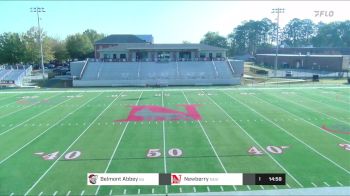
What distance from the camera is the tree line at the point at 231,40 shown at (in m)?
57.3

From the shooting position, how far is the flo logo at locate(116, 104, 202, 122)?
67.8ft

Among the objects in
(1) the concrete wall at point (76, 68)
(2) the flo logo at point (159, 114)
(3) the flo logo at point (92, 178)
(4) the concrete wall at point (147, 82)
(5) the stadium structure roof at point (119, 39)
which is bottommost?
(2) the flo logo at point (159, 114)

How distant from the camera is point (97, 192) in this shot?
413 inches

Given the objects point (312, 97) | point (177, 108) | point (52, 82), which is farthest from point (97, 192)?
point (52, 82)

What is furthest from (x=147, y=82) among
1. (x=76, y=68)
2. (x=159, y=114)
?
(x=159, y=114)

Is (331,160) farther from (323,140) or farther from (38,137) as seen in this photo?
(38,137)

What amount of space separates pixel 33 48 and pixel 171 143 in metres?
50.1

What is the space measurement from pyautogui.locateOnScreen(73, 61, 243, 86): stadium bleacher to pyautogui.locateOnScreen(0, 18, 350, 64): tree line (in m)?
17.9

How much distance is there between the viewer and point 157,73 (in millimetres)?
45031

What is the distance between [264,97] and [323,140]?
43.9ft

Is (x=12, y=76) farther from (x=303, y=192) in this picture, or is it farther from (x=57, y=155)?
(x=303, y=192)

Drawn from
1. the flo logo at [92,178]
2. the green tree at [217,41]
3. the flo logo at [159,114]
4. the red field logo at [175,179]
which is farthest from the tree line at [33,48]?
the red field logo at [175,179]

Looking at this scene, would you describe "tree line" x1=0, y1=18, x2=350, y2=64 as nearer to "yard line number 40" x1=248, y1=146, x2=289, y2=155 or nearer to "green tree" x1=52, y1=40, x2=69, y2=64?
"green tree" x1=52, y1=40, x2=69, y2=64

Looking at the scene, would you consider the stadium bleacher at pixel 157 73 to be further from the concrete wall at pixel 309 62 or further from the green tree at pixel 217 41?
the green tree at pixel 217 41
